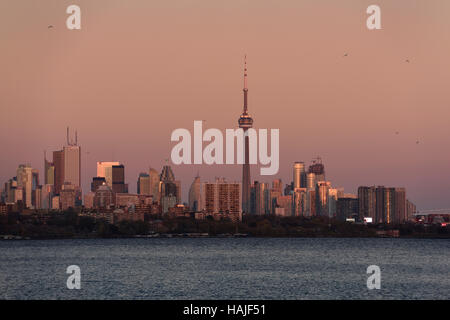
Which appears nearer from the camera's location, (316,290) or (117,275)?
(316,290)
